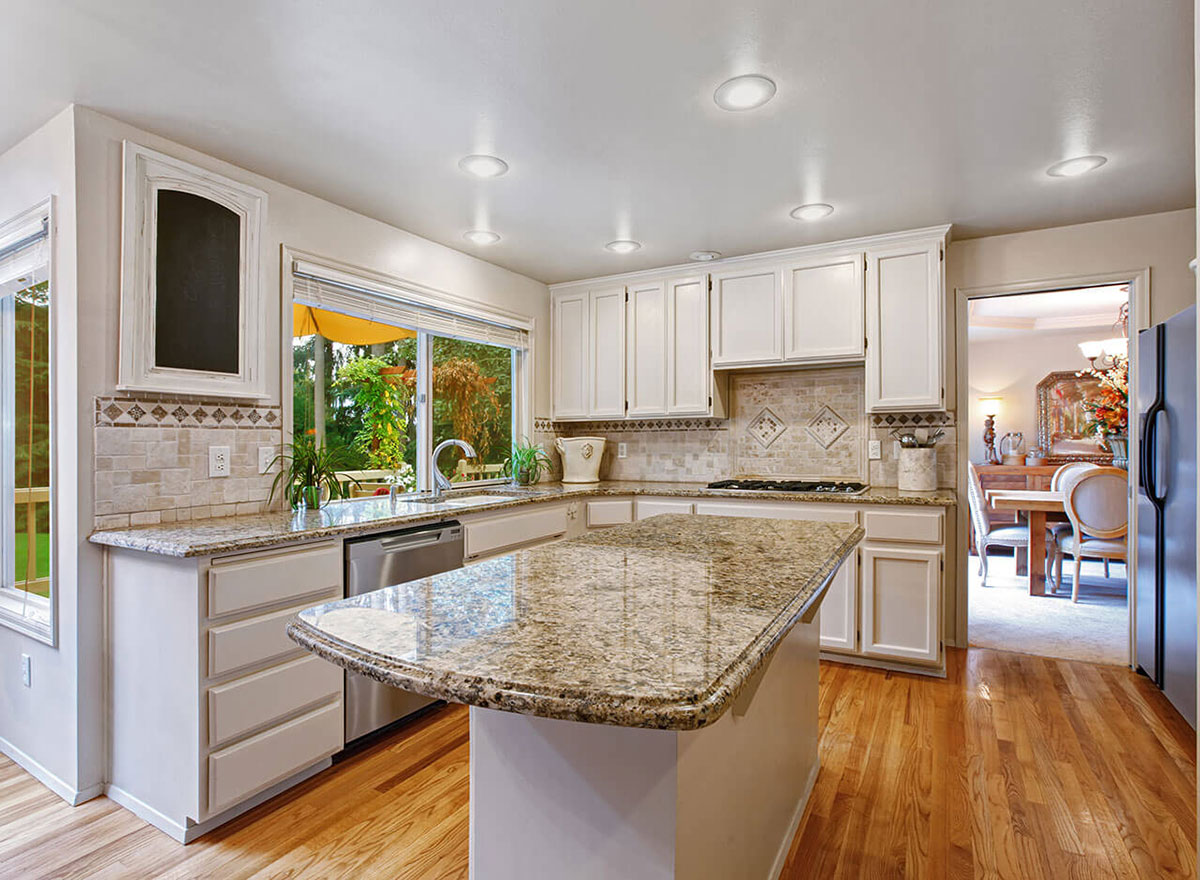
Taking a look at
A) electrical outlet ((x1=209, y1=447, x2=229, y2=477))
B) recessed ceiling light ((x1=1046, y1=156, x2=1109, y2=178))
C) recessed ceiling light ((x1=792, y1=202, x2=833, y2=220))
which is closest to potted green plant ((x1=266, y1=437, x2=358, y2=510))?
electrical outlet ((x1=209, y1=447, x2=229, y2=477))

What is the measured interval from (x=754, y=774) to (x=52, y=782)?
2362 mm

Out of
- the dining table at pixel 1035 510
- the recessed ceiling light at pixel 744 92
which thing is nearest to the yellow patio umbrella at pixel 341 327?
the recessed ceiling light at pixel 744 92

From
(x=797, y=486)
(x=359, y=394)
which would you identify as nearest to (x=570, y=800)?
(x=359, y=394)

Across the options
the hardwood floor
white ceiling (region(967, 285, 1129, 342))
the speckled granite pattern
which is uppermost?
white ceiling (region(967, 285, 1129, 342))

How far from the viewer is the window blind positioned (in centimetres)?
282

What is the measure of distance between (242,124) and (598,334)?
2.48 metres

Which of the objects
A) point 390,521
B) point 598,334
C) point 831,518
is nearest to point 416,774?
point 390,521

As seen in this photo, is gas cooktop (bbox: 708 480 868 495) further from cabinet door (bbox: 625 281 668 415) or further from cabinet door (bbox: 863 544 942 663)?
cabinet door (bbox: 625 281 668 415)

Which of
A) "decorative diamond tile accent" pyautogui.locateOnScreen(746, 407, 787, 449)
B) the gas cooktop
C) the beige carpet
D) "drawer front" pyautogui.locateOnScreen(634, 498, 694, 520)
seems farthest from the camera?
"decorative diamond tile accent" pyautogui.locateOnScreen(746, 407, 787, 449)

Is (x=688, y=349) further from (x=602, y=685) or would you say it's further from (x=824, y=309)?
(x=602, y=685)

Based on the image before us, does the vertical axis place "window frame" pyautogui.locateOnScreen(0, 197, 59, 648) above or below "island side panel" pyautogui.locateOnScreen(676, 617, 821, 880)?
above

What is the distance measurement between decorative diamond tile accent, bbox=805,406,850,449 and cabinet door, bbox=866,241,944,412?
1.28 feet

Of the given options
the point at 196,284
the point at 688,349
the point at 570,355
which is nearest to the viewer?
the point at 196,284

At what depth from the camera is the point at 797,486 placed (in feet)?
11.7
